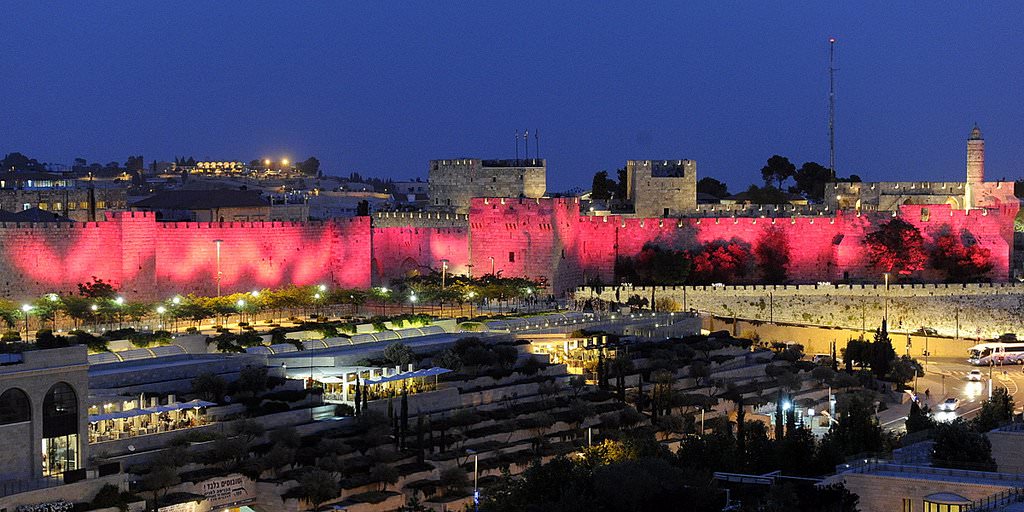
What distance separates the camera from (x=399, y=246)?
5616 cm

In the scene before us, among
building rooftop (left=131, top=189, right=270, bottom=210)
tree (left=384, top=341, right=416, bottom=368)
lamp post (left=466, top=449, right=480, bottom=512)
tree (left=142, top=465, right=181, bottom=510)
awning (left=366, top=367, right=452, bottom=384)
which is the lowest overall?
lamp post (left=466, top=449, right=480, bottom=512)

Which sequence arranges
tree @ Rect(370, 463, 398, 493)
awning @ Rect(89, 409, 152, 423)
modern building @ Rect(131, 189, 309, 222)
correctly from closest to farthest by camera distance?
awning @ Rect(89, 409, 152, 423) < tree @ Rect(370, 463, 398, 493) < modern building @ Rect(131, 189, 309, 222)

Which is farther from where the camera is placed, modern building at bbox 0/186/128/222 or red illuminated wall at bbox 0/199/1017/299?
modern building at bbox 0/186/128/222

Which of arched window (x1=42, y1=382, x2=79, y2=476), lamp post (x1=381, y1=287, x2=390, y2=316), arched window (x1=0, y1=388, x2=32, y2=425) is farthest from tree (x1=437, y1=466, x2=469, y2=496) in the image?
Result: lamp post (x1=381, y1=287, x2=390, y2=316)

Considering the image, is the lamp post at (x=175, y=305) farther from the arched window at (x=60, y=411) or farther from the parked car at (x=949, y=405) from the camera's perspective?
the parked car at (x=949, y=405)

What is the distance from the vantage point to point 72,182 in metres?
84.2

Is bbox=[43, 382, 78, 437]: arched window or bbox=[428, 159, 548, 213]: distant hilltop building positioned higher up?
bbox=[428, 159, 548, 213]: distant hilltop building

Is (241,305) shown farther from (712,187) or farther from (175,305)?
(712,187)

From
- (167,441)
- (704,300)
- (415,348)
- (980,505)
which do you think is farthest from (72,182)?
(980,505)

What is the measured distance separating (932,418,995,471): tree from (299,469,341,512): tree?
30.9ft

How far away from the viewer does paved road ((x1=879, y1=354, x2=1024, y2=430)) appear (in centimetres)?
4331

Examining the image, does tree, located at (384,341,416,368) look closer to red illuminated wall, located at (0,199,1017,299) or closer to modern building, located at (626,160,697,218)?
red illuminated wall, located at (0,199,1017,299)

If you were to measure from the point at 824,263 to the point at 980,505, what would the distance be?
3470 cm

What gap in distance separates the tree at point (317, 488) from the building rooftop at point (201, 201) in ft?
117
